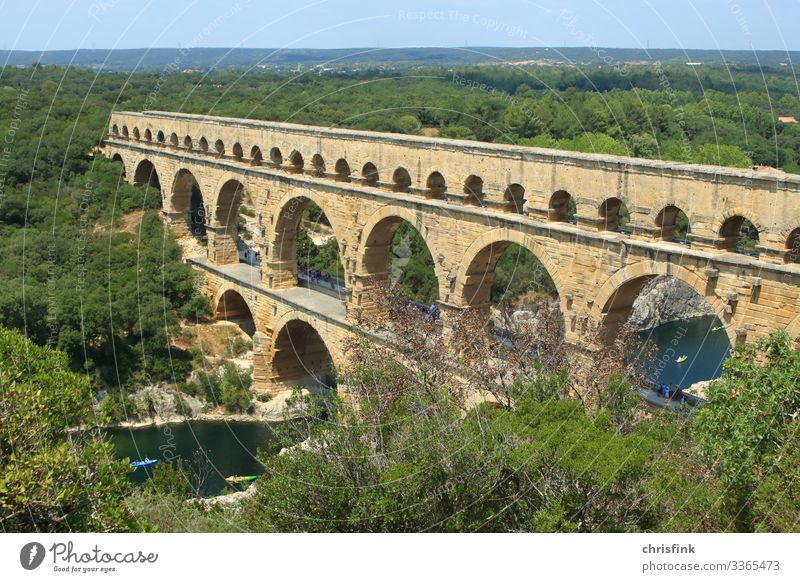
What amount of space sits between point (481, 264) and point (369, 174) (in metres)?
4.38

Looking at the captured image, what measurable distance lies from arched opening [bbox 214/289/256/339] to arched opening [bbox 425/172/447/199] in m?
10.7

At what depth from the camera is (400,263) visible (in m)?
36.6

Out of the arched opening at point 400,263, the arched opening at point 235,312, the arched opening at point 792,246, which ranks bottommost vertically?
the arched opening at point 235,312

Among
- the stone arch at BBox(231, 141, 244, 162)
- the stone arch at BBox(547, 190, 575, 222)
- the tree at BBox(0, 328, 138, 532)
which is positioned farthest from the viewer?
the stone arch at BBox(231, 141, 244, 162)

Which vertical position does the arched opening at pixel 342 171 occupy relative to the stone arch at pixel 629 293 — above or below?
above

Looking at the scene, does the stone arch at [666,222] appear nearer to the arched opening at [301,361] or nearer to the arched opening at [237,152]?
the arched opening at [301,361]

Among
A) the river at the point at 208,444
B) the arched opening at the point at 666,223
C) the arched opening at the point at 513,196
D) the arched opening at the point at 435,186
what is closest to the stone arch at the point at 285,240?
the river at the point at 208,444

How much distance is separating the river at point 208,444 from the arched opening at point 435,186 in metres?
6.78

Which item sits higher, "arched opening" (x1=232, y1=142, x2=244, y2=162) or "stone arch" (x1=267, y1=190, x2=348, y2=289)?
"arched opening" (x1=232, y1=142, x2=244, y2=162)

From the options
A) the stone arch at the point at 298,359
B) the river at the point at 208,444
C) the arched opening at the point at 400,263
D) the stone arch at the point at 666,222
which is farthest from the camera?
the stone arch at the point at 298,359

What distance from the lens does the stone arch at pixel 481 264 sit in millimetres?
18141

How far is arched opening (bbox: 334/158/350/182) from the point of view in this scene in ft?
76.4

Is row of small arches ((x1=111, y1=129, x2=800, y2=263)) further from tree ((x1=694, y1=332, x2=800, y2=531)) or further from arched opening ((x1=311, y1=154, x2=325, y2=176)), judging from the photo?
tree ((x1=694, y1=332, x2=800, y2=531))

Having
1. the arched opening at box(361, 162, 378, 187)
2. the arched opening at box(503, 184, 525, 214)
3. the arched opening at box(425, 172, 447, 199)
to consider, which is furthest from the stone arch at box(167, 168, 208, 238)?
the arched opening at box(503, 184, 525, 214)
